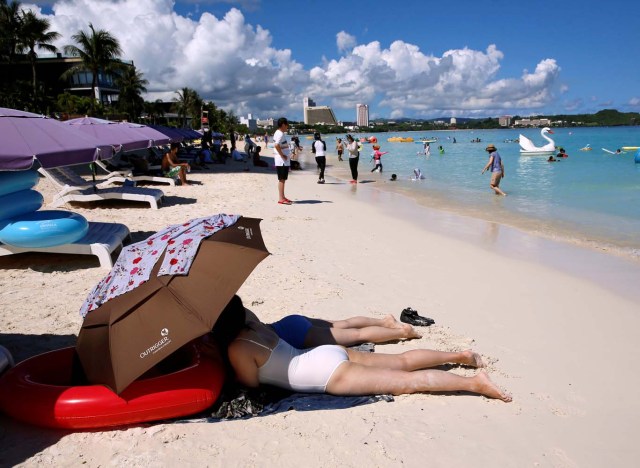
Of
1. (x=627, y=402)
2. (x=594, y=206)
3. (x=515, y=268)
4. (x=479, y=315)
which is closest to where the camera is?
(x=627, y=402)

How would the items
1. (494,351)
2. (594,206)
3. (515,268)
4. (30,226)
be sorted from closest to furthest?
(494,351) → (30,226) → (515,268) → (594,206)

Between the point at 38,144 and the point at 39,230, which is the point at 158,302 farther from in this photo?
the point at 39,230

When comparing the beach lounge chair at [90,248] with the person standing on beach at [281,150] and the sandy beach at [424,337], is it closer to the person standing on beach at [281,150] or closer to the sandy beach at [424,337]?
the sandy beach at [424,337]

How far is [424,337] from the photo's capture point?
4055mm

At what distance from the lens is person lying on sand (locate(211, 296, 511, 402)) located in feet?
9.29

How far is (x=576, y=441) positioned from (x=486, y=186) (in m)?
15.8

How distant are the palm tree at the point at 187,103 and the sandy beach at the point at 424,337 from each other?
219 ft

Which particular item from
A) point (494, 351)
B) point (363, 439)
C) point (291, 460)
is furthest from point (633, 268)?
point (291, 460)

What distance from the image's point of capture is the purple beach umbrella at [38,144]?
15.0 feet

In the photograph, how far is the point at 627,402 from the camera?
311 cm

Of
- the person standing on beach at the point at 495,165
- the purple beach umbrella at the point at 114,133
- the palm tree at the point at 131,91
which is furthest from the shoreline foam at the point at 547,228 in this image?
the palm tree at the point at 131,91

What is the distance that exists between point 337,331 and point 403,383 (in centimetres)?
74

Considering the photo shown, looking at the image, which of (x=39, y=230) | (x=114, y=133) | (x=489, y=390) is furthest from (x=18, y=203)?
(x=114, y=133)

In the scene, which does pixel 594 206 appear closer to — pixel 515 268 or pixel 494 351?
pixel 515 268
